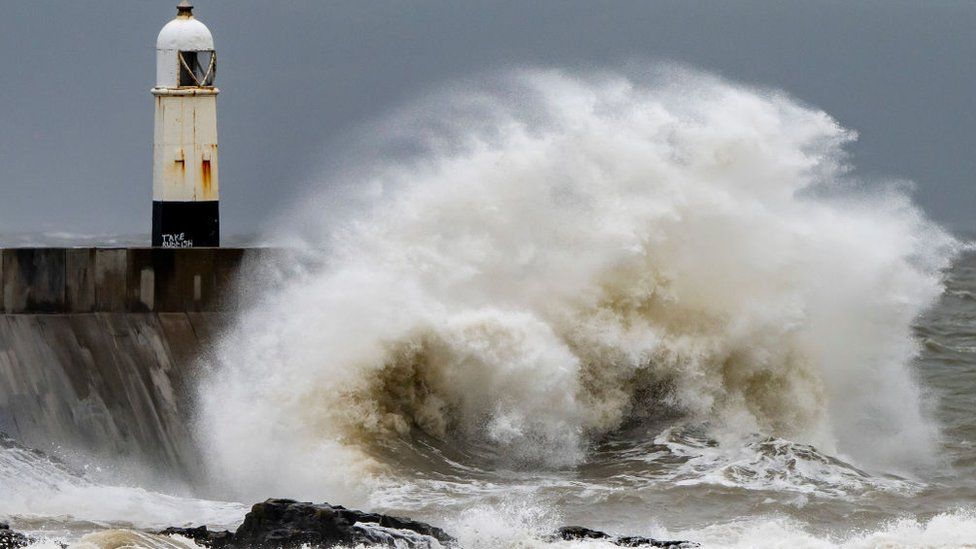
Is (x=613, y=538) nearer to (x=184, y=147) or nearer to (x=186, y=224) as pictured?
(x=186, y=224)

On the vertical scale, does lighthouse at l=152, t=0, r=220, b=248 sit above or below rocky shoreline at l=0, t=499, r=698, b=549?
above

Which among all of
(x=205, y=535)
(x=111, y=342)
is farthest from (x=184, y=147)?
(x=205, y=535)

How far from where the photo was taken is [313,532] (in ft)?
29.3

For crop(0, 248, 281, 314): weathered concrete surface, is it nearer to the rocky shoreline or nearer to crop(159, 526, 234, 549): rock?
the rocky shoreline

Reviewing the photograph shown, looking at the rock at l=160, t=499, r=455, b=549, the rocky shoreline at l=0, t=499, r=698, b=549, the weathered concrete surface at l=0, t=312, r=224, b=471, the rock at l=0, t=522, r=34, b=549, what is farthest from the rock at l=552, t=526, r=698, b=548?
the weathered concrete surface at l=0, t=312, r=224, b=471

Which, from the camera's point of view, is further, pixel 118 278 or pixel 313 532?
pixel 118 278

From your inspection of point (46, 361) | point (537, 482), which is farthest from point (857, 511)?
point (46, 361)

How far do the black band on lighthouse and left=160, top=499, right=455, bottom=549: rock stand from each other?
15.9 feet

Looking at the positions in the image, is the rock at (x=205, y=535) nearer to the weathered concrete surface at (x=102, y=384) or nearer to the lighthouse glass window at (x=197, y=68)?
the weathered concrete surface at (x=102, y=384)

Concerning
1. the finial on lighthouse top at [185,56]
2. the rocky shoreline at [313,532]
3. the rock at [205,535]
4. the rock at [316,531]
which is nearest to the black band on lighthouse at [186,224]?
the finial on lighthouse top at [185,56]

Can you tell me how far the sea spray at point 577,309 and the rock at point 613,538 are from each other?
2120 mm

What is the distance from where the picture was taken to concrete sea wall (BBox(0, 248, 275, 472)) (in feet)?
37.2

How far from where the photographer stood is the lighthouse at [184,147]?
1358 centimetres

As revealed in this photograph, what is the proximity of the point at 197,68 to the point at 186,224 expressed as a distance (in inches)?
55.6
